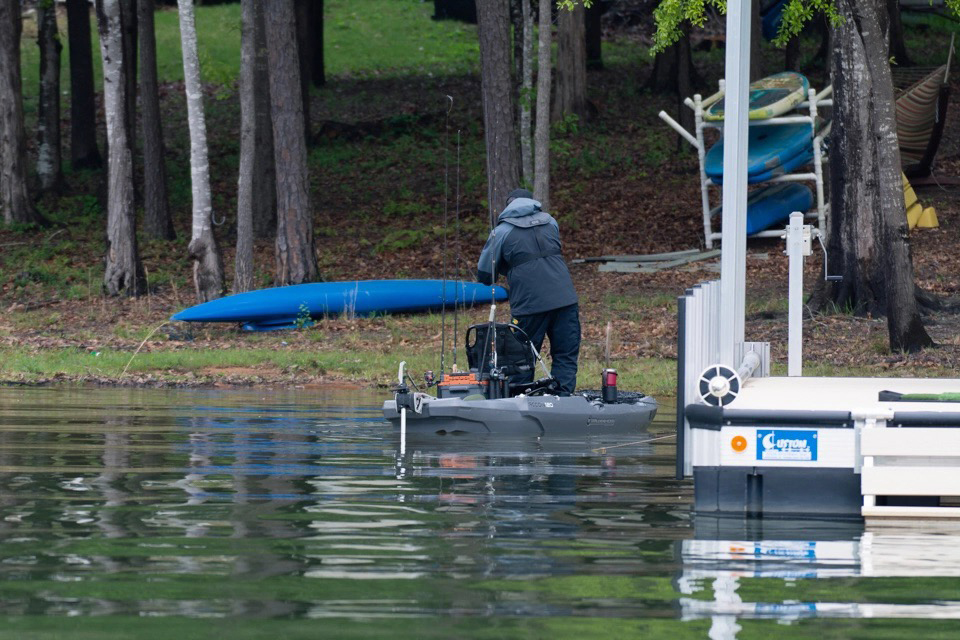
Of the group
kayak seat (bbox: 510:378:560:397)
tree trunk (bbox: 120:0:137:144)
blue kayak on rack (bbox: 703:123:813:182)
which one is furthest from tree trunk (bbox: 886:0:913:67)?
kayak seat (bbox: 510:378:560:397)

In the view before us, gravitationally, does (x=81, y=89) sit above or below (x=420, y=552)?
above

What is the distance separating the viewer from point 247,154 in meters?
24.9

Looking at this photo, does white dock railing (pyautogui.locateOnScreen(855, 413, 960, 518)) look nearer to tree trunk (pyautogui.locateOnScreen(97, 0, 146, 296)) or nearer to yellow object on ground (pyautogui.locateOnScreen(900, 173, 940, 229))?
tree trunk (pyautogui.locateOnScreen(97, 0, 146, 296))

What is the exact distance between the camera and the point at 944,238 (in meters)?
25.9

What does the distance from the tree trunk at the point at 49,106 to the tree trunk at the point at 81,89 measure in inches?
32.3

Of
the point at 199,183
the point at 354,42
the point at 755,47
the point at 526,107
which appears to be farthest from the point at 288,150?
the point at 354,42

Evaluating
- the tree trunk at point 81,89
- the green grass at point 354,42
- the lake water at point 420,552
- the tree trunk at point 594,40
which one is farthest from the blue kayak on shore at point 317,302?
the green grass at point 354,42

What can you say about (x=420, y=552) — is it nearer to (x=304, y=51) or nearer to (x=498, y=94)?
(x=498, y=94)

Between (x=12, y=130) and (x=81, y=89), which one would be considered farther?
(x=81, y=89)

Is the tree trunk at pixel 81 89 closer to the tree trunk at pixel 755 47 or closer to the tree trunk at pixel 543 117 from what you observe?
the tree trunk at pixel 543 117

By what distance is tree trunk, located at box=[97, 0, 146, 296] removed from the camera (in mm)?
24703

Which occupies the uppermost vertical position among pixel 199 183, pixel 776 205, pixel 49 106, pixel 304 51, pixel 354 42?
pixel 354 42

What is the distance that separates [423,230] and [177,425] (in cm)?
1649

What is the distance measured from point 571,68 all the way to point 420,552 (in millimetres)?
28604
